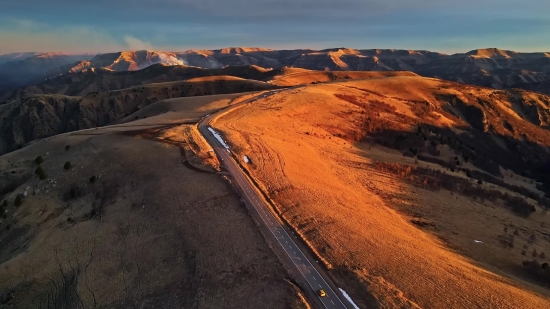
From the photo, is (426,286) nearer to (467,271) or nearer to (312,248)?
(467,271)

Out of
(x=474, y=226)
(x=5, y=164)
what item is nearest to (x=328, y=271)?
(x=474, y=226)

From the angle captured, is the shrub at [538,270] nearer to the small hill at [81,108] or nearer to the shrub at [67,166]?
the shrub at [67,166]

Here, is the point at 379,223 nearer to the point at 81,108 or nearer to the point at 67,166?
the point at 67,166

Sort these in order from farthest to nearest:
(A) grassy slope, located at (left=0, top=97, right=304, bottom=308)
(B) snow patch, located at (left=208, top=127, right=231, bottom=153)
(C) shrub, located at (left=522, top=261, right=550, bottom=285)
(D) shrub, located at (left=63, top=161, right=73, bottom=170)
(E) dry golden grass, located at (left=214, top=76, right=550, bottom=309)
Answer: (B) snow patch, located at (left=208, top=127, right=231, bottom=153) → (D) shrub, located at (left=63, top=161, right=73, bottom=170) → (C) shrub, located at (left=522, top=261, right=550, bottom=285) → (A) grassy slope, located at (left=0, top=97, right=304, bottom=308) → (E) dry golden grass, located at (left=214, top=76, right=550, bottom=309)

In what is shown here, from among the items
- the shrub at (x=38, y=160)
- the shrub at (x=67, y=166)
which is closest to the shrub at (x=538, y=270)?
the shrub at (x=67, y=166)

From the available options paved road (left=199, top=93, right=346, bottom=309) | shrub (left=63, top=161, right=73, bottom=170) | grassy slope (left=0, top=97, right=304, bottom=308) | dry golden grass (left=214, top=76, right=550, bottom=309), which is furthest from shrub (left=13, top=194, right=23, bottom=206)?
dry golden grass (left=214, top=76, right=550, bottom=309)

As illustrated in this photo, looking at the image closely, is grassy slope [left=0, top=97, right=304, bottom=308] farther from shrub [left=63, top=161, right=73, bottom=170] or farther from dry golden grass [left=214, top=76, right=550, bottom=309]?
dry golden grass [left=214, top=76, right=550, bottom=309]
